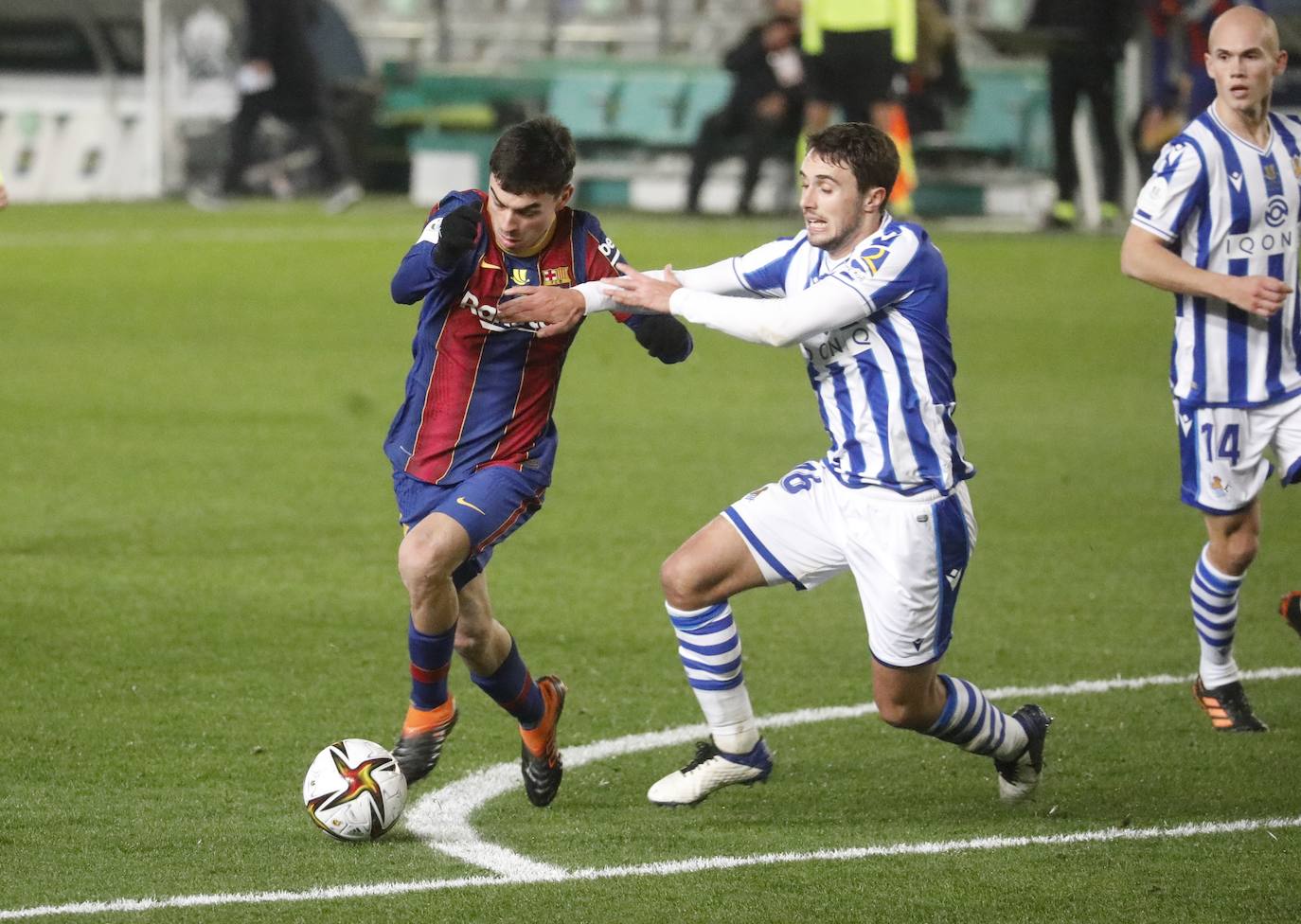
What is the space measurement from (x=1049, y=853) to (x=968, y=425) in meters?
7.10

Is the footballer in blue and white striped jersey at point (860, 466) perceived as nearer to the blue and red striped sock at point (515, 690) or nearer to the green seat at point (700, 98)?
the blue and red striped sock at point (515, 690)

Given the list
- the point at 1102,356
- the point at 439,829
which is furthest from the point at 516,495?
the point at 1102,356

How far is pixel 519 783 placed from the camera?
18.8 ft

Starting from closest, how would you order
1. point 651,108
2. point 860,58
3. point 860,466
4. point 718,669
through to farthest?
point 860,466 → point 718,669 → point 860,58 → point 651,108

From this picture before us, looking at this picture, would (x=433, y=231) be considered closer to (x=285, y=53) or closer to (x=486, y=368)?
(x=486, y=368)

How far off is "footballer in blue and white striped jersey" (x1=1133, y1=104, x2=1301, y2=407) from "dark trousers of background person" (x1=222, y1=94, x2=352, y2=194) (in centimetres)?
1739

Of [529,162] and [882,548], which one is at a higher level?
[529,162]

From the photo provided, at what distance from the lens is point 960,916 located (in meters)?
4.61

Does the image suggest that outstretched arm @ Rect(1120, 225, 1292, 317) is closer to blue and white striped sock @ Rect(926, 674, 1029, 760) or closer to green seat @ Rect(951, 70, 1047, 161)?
blue and white striped sock @ Rect(926, 674, 1029, 760)

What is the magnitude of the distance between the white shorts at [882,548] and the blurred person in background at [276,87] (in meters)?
17.9

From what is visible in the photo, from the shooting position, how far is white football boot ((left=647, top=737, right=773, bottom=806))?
5.48m

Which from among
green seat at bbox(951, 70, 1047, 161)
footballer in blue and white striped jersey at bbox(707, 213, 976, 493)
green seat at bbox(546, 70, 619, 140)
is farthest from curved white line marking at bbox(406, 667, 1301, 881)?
green seat at bbox(546, 70, 619, 140)

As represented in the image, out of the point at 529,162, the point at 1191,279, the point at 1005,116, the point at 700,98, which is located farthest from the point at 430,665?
the point at 700,98

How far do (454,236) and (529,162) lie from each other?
0.84 ft
